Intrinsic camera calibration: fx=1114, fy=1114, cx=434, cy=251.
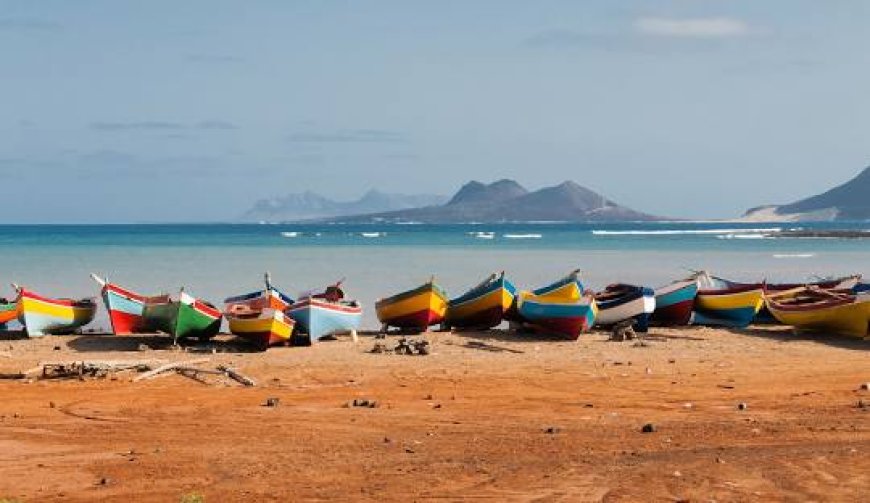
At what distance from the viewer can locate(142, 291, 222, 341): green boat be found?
733 inches

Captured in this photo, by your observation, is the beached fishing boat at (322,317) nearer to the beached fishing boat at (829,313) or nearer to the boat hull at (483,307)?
the boat hull at (483,307)

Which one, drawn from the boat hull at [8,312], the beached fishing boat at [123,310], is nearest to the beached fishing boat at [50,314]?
the boat hull at [8,312]

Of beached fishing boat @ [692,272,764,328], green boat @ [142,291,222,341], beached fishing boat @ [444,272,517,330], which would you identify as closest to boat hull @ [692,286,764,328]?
beached fishing boat @ [692,272,764,328]

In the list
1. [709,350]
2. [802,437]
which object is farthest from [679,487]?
[709,350]

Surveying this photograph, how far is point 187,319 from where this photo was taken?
61.3ft

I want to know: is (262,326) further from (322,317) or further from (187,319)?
(322,317)

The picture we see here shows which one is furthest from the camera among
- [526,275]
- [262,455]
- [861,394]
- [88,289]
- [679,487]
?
[526,275]

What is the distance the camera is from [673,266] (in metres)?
52.7

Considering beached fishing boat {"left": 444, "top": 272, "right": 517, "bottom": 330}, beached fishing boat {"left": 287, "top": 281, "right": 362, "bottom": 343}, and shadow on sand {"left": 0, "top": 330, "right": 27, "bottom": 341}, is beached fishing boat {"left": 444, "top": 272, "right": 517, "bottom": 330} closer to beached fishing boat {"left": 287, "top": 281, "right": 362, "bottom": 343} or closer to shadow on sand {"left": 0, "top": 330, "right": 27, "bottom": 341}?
beached fishing boat {"left": 287, "top": 281, "right": 362, "bottom": 343}

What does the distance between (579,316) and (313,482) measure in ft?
35.4

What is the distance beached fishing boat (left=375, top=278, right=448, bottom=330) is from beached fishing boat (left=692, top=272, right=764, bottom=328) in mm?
5387

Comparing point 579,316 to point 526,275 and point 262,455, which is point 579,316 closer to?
point 262,455

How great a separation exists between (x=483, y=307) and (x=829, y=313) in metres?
6.37

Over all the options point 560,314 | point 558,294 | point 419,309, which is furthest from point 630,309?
point 419,309
